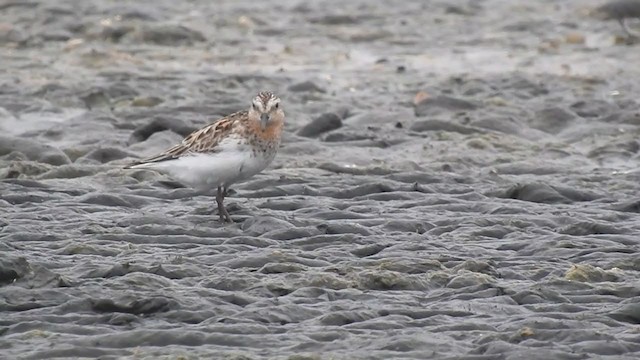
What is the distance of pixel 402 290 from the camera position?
12039mm

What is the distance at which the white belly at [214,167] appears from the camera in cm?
1469

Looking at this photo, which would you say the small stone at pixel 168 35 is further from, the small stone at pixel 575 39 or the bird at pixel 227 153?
the bird at pixel 227 153

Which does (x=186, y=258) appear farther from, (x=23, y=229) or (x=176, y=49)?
(x=176, y=49)

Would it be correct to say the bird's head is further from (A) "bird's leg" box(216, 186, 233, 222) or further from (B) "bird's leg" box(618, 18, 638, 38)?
(B) "bird's leg" box(618, 18, 638, 38)

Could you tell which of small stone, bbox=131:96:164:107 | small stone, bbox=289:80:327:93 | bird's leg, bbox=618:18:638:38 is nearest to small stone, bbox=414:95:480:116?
small stone, bbox=289:80:327:93

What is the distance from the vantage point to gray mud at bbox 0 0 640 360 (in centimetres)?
1095

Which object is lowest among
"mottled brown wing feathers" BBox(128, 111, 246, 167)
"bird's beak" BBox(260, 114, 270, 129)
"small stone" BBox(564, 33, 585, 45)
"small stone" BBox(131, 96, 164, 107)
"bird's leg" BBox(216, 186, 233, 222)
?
"small stone" BBox(564, 33, 585, 45)

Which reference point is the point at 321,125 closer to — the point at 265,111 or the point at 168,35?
the point at 265,111

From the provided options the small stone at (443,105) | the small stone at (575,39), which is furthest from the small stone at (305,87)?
the small stone at (575,39)

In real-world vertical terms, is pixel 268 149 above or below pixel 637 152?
above

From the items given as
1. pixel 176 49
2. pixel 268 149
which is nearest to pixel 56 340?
pixel 268 149

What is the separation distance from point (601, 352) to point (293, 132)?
9.91 metres

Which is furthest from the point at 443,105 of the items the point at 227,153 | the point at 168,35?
the point at 168,35

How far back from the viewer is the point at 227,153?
1475 centimetres
